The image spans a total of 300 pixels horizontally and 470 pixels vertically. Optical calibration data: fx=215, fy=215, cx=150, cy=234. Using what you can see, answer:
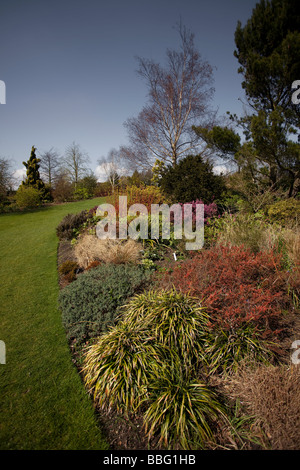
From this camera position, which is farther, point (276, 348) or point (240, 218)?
point (240, 218)

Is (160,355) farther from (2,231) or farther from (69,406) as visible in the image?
(2,231)

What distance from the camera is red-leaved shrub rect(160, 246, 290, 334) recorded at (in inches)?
99.5

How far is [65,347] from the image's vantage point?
2.90 meters

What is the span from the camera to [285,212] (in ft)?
19.2

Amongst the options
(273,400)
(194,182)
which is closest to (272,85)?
(194,182)

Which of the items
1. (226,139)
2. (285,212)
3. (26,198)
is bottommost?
(285,212)

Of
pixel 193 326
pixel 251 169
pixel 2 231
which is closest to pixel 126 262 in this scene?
pixel 193 326

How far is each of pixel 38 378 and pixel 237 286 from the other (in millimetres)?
2743

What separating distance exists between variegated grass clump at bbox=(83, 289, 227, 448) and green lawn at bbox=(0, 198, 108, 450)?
0.25m

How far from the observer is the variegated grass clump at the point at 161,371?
5.91ft

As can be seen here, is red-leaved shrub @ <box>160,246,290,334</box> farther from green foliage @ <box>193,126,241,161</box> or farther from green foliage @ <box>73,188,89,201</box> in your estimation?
green foliage @ <box>73,188,89,201</box>

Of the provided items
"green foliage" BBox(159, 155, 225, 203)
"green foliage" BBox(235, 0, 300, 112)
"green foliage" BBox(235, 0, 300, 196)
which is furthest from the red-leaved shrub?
"green foliage" BBox(235, 0, 300, 112)

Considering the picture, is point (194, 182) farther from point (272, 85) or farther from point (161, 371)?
point (161, 371)
